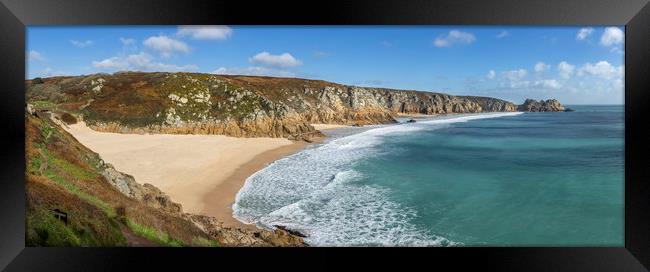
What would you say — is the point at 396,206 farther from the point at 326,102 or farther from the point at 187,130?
the point at 326,102

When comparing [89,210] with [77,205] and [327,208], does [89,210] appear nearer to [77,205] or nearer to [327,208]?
[77,205]

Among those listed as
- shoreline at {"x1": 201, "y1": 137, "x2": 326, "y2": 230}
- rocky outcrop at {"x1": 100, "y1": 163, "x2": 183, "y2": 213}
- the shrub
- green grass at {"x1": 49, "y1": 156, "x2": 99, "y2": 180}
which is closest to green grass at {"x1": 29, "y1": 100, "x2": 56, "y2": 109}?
the shrub

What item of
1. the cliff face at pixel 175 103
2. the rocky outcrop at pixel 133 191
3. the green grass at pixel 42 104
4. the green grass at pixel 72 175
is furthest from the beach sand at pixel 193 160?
the green grass at pixel 72 175

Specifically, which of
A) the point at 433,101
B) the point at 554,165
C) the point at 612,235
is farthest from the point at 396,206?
the point at 433,101

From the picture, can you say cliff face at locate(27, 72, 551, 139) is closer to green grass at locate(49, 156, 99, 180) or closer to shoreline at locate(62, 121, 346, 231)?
shoreline at locate(62, 121, 346, 231)

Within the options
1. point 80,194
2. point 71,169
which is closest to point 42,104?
point 71,169

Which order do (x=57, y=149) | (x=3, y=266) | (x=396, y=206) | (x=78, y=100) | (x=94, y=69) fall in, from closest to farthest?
1. (x=3, y=266)
2. (x=57, y=149)
3. (x=396, y=206)
4. (x=94, y=69)
5. (x=78, y=100)

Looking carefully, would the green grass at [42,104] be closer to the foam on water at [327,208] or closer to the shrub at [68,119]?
the shrub at [68,119]
